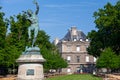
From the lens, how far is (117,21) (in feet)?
247

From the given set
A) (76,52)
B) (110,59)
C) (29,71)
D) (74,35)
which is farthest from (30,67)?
(76,52)

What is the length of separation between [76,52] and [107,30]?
69780 mm

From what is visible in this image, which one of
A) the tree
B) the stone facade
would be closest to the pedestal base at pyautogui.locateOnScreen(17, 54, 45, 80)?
the tree

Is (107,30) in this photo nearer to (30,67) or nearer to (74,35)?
(30,67)

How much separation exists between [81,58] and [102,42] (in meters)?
65.2

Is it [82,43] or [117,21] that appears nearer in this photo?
[117,21]

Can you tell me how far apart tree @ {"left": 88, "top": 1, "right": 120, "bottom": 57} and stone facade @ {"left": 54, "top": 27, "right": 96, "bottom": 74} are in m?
59.3

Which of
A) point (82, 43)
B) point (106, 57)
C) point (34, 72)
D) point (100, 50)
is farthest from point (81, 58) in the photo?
point (34, 72)

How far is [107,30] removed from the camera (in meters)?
85.5

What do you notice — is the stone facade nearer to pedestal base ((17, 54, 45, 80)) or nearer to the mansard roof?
the mansard roof

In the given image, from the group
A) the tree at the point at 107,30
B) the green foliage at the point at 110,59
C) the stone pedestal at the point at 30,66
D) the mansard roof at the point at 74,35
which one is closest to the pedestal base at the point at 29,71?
the stone pedestal at the point at 30,66

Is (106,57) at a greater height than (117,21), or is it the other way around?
(117,21)

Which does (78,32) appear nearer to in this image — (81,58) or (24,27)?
(81,58)

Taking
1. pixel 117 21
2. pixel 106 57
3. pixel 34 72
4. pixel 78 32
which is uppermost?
pixel 78 32
